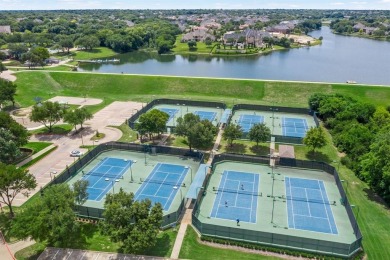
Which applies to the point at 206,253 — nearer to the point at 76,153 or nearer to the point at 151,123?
the point at 151,123

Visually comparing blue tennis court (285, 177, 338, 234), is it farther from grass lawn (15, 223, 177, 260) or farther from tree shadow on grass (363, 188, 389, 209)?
grass lawn (15, 223, 177, 260)

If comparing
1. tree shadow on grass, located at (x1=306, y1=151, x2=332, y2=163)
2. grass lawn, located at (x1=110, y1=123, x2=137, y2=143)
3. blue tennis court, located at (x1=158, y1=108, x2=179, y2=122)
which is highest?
blue tennis court, located at (x1=158, y1=108, x2=179, y2=122)

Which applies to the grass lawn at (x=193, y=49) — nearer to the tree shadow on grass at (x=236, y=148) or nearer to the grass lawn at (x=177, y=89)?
the grass lawn at (x=177, y=89)

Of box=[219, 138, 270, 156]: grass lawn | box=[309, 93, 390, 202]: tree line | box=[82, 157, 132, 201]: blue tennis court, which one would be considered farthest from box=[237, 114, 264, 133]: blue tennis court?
box=[82, 157, 132, 201]: blue tennis court

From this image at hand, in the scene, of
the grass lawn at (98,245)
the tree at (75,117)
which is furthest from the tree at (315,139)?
the tree at (75,117)

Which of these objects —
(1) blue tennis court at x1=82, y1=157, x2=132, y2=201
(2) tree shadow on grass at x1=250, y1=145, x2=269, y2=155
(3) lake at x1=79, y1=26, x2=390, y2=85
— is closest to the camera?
(1) blue tennis court at x1=82, y1=157, x2=132, y2=201
